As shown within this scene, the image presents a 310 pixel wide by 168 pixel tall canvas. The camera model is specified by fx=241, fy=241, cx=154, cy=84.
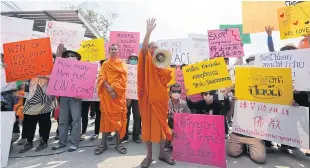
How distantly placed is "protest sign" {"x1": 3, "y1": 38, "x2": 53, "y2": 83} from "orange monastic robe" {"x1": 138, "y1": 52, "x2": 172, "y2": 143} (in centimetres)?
191

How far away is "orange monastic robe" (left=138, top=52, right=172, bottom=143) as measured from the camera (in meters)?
3.56

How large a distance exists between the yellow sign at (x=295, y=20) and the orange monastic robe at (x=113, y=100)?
123 inches

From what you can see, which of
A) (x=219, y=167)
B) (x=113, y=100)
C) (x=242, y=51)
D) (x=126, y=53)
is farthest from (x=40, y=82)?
(x=242, y=51)

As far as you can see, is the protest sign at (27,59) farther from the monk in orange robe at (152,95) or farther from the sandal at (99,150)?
the monk in orange robe at (152,95)

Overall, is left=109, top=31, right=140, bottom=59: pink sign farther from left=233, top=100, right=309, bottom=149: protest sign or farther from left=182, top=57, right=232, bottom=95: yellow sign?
left=233, top=100, right=309, bottom=149: protest sign

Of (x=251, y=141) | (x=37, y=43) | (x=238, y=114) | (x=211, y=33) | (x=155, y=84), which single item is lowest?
(x=251, y=141)

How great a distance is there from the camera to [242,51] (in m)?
5.50

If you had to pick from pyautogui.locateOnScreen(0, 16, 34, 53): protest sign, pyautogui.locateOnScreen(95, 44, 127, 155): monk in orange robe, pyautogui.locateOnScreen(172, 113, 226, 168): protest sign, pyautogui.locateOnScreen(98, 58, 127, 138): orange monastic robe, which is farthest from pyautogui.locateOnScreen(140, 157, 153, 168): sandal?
pyautogui.locateOnScreen(0, 16, 34, 53): protest sign

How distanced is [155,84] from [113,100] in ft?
3.59

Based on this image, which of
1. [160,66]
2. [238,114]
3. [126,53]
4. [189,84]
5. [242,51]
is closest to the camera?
[160,66]

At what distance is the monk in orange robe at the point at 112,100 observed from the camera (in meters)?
4.27

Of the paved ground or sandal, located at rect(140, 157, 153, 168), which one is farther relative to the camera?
the paved ground

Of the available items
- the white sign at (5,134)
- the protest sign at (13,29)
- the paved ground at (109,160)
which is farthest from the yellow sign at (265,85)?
the protest sign at (13,29)

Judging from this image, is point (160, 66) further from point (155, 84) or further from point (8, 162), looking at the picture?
point (8, 162)
